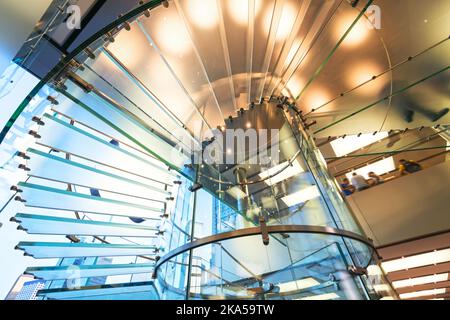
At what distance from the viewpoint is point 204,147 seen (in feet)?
7.93

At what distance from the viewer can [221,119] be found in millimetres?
2377

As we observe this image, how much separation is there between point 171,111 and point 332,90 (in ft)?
6.12

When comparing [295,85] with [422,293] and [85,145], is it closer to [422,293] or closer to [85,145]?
[85,145]

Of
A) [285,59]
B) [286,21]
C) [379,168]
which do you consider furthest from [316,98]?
[379,168]

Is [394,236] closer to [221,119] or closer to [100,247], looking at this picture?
[221,119]

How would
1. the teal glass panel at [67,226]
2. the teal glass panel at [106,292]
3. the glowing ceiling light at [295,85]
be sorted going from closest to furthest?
the teal glass panel at [67,226], the teal glass panel at [106,292], the glowing ceiling light at [295,85]

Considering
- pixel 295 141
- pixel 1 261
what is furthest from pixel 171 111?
pixel 1 261

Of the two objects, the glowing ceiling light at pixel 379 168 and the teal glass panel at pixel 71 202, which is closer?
the teal glass panel at pixel 71 202

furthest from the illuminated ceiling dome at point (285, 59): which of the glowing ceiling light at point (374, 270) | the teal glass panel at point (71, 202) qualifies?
the glowing ceiling light at point (374, 270)

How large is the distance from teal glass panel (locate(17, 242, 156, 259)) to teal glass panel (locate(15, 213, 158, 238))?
0.11m

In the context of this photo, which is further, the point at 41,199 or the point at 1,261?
the point at 1,261

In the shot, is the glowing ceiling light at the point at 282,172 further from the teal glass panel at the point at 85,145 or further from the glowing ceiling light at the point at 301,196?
the teal glass panel at the point at 85,145

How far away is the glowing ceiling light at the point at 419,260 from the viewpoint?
11.2ft

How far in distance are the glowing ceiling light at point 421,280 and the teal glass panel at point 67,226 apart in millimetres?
5204
